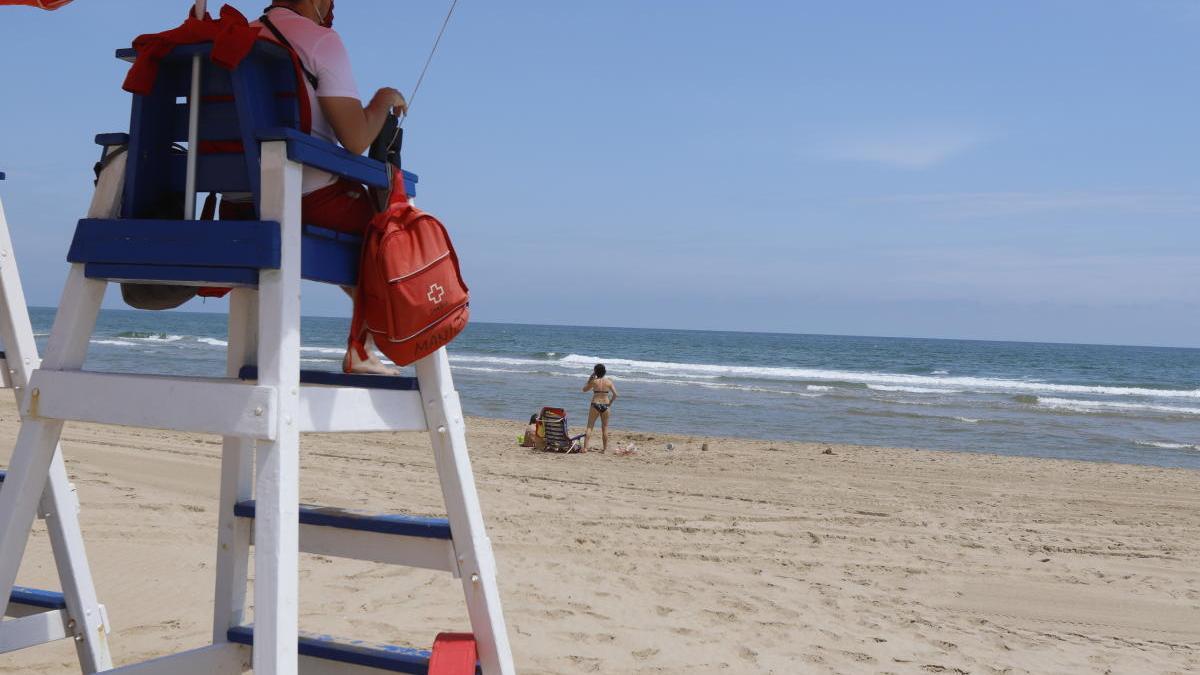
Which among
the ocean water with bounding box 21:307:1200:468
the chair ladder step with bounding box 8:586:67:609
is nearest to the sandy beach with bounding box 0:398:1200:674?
the chair ladder step with bounding box 8:586:67:609

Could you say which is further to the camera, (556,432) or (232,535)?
(556,432)

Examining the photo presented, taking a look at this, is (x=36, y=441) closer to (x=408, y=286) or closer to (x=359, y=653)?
(x=408, y=286)

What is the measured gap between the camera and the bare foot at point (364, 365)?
7.74 feet

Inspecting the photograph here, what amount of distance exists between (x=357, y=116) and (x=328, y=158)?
0.12 meters

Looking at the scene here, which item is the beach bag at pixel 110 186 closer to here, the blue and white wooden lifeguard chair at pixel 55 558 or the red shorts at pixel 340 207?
the red shorts at pixel 340 207

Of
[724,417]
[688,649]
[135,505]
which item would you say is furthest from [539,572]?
[724,417]

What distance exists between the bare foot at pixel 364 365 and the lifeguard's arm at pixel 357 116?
1.59 feet

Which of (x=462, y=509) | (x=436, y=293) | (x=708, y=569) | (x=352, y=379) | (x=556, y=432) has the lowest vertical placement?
(x=708, y=569)

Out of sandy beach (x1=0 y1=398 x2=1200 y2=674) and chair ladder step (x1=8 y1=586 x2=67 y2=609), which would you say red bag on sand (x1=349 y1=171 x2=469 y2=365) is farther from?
sandy beach (x1=0 y1=398 x2=1200 y2=674)

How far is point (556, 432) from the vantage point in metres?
13.0

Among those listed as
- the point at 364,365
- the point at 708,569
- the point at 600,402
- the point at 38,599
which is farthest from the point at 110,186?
the point at 600,402

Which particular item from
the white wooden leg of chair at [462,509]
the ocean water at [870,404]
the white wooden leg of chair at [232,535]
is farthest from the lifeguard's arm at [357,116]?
the ocean water at [870,404]

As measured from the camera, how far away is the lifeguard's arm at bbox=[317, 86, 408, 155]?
2057 millimetres

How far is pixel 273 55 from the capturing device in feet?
6.51
